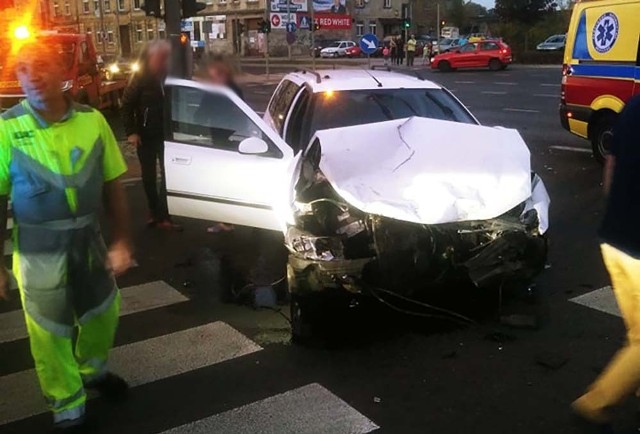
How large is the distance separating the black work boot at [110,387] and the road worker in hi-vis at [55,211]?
34cm

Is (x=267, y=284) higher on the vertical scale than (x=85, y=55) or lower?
lower

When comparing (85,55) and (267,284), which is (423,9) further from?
(267,284)

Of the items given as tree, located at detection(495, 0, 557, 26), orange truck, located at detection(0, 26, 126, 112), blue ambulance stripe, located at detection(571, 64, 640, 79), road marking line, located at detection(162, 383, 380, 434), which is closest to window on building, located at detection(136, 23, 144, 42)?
tree, located at detection(495, 0, 557, 26)

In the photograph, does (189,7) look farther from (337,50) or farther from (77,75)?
(337,50)

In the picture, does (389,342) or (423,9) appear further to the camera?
(423,9)

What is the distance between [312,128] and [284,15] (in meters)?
36.8

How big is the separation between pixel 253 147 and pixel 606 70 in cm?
616

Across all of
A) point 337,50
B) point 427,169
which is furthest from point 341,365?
point 337,50

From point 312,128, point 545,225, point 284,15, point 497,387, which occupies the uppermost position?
point 284,15

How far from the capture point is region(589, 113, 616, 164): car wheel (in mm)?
10367

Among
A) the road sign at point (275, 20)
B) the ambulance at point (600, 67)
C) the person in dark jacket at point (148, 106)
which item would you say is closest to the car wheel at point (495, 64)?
the road sign at point (275, 20)

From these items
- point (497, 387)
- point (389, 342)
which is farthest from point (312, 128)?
point (497, 387)

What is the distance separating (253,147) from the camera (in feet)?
20.3

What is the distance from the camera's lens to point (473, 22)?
81000 millimetres
